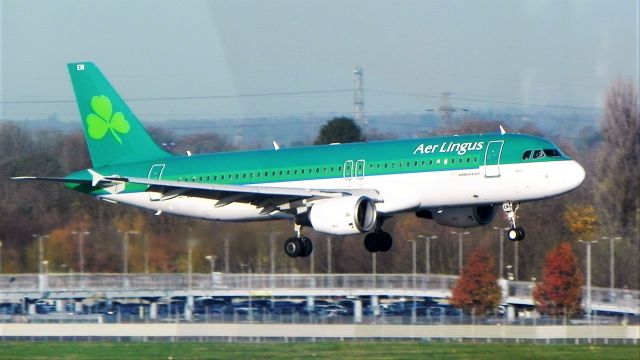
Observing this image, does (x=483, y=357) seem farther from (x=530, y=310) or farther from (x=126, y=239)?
(x=530, y=310)

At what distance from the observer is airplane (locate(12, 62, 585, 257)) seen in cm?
4097

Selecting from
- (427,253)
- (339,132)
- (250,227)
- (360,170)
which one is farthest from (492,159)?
(339,132)

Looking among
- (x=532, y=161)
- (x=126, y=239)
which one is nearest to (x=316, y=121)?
(x=126, y=239)

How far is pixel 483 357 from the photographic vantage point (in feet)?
159

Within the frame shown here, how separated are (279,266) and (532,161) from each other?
30449 mm

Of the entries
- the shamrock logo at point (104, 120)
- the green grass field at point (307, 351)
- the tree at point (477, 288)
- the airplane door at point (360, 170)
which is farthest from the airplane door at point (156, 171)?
the tree at point (477, 288)

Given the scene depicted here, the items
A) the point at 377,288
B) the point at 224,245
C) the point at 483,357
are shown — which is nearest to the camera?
the point at 483,357

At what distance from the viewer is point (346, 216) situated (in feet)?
137

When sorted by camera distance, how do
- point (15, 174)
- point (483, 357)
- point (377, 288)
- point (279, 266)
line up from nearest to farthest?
point (483, 357) → point (15, 174) → point (279, 266) → point (377, 288)

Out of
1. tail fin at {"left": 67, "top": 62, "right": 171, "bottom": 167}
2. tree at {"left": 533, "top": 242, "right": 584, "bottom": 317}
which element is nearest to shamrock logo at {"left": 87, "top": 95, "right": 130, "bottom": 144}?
tail fin at {"left": 67, "top": 62, "right": 171, "bottom": 167}

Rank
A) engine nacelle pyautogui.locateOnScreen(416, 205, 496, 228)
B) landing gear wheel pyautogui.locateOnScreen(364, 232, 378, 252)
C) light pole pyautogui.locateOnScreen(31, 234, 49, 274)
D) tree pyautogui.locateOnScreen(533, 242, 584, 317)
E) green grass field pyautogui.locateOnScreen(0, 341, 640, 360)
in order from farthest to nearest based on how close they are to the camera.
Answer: tree pyautogui.locateOnScreen(533, 242, 584, 317) → light pole pyautogui.locateOnScreen(31, 234, 49, 274) → green grass field pyautogui.locateOnScreen(0, 341, 640, 360) → landing gear wheel pyautogui.locateOnScreen(364, 232, 378, 252) → engine nacelle pyautogui.locateOnScreen(416, 205, 496, 228)

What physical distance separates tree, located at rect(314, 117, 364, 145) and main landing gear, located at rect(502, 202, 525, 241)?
50.8 meters

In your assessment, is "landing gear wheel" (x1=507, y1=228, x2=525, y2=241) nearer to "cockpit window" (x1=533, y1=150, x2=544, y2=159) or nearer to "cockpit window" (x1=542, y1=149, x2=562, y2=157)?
"cockpit window" (x1=533, y1=150, x2=544, y2=159)

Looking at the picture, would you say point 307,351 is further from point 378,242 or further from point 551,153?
point 551,153
